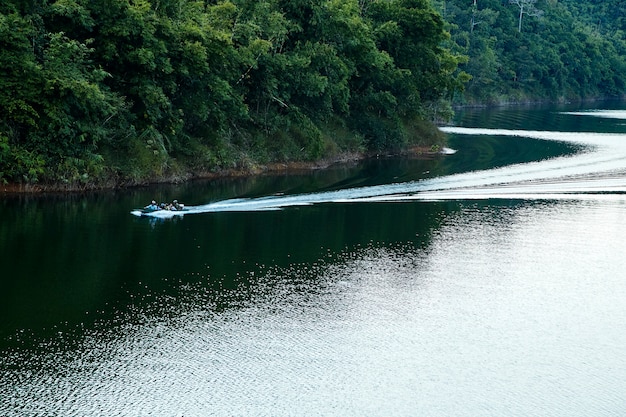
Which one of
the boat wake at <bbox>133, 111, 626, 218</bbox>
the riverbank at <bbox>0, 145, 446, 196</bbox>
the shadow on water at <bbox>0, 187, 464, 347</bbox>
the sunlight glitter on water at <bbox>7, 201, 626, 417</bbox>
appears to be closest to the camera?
the sunlight glitter on water at <bbox>7, 201, 626, 417</bbox>

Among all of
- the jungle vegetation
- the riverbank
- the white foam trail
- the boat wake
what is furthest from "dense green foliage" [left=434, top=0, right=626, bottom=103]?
the boat wake

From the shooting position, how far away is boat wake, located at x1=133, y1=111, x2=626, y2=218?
169ft

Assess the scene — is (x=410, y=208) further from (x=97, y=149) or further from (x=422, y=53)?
(x=422, y=53)

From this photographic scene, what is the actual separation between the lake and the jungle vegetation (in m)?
2.83

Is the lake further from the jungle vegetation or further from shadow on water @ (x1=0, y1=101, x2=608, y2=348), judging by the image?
the jungle vegetation

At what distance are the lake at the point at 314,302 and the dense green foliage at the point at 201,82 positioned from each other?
2.84 m

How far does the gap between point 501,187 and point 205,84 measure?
2078 cm

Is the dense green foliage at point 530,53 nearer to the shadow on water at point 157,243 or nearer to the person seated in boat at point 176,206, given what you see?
the shadow on water at point 157,243

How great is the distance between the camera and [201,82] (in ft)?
184

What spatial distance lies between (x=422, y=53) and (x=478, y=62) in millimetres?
63490

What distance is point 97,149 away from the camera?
169 feet

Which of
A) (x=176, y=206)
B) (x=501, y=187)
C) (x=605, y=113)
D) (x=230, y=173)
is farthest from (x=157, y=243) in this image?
(x=605, y=113)

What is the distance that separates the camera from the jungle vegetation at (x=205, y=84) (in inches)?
1895

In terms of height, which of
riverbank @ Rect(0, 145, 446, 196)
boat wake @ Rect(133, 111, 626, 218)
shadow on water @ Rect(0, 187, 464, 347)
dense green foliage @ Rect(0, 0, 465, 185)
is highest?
dense green foliage @ Rect(0, 0, 465, 185)
